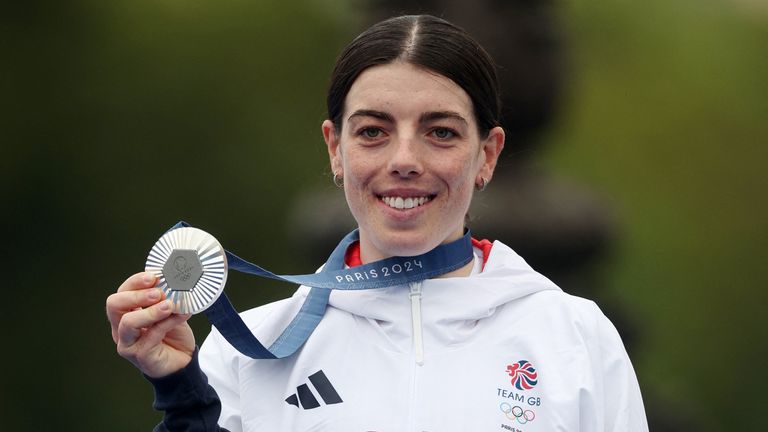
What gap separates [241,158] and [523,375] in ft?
10.7

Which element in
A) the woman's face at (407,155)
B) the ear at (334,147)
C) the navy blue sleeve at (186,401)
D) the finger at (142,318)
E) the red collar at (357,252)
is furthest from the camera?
the red collar at (357,252)

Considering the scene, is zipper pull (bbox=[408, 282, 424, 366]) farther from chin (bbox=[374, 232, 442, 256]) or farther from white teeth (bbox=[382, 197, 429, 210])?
white teeth (bbox=[382, 197, 429, 210])

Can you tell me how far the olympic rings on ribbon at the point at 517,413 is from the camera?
2.88 metres

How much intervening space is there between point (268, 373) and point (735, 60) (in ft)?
12.1

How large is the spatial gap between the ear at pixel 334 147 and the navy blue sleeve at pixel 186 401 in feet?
1.95

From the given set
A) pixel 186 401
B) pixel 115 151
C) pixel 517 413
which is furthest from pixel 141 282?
pixel 115 151

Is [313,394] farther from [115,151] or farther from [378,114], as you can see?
[115,151]

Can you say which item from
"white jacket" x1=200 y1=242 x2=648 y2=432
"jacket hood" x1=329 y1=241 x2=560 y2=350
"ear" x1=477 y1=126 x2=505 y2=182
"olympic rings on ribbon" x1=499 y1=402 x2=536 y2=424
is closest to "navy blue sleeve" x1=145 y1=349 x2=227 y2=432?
"white jacket" x1=200 y1=242 x2=648 y2=432

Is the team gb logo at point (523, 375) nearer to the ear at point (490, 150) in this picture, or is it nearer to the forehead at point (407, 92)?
the ear at point (490, 150)

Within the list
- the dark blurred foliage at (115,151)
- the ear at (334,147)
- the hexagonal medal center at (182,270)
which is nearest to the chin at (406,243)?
the ear at (334,147)

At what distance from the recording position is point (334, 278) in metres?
3.09

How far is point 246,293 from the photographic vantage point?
581cm

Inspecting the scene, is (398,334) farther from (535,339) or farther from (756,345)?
(756,345)

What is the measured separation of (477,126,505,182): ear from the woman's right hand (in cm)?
86
